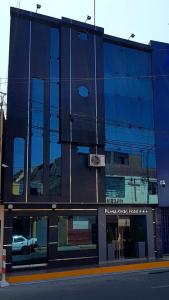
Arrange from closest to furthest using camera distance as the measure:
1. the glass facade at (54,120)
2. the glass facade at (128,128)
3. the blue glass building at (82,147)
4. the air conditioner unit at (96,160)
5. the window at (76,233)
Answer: the blue glass building at (82,147)
the window at (76,233)
the glass facade at (54,120)
the air conditioner unit at (96,160)
the glass facade at (128,128)

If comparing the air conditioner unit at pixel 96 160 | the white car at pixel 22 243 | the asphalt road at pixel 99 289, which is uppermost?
the air conditioner unit at pixel 96 160

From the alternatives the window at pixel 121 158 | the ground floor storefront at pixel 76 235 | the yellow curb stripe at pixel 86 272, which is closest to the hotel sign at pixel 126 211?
the ground floor storefront at pixel 76 235

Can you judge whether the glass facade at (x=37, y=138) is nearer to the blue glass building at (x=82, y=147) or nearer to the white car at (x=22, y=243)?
the blue glass building at (x=82, y=147)

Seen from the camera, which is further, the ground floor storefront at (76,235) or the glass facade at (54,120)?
the glass facade at (54,120)

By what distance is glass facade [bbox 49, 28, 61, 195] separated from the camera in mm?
20844

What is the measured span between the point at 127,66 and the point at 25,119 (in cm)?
837

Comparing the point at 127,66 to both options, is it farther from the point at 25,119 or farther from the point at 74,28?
the point at 25,119

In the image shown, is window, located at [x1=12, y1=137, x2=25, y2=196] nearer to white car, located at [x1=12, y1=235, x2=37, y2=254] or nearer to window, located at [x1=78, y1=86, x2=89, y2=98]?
white car, located at [x1=12, y1=235, x2=37, y2=254]

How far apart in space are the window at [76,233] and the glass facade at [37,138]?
7.63ft

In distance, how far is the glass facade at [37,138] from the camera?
2034cm

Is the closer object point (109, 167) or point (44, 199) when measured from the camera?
point (44, 199)

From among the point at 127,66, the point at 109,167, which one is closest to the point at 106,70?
the point at 127,66

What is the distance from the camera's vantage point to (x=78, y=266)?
2030cm

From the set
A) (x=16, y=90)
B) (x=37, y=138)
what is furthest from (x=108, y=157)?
(x=16, y=90)
